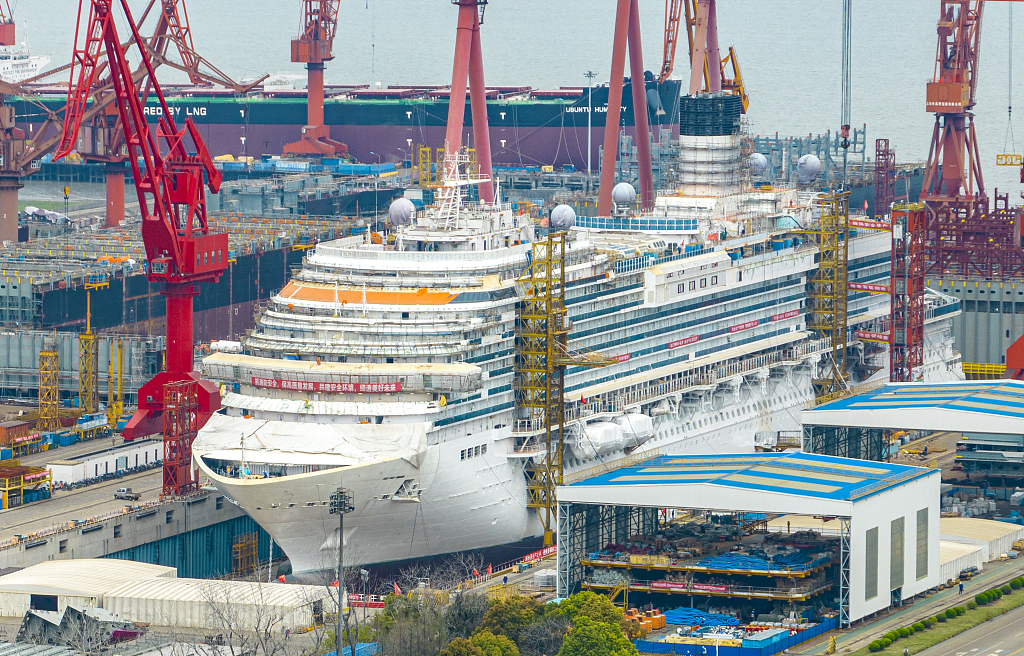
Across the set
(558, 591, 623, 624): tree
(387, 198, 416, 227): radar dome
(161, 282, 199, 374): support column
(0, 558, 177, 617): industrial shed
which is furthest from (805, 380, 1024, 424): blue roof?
(0, 558, 177, 617): industrial shed

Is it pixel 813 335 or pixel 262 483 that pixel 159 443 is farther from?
pixel 813 335

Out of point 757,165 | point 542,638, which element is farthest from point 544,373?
point 757,165

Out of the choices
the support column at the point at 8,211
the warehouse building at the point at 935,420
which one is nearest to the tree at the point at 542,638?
the warehouse building at the point at 935,420

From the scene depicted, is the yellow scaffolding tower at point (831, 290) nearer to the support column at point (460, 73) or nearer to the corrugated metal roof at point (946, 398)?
the corrugated metal roof at point (946, 398)

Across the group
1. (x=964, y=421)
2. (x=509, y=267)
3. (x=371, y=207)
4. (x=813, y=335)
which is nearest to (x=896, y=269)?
(x=813, y=335)

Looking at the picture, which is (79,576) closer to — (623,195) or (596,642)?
(596,642)

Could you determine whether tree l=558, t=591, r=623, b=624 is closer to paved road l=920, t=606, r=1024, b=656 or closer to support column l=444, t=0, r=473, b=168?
paved road l=920, t=606, r=1024, b=656

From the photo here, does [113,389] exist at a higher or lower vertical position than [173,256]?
lower
